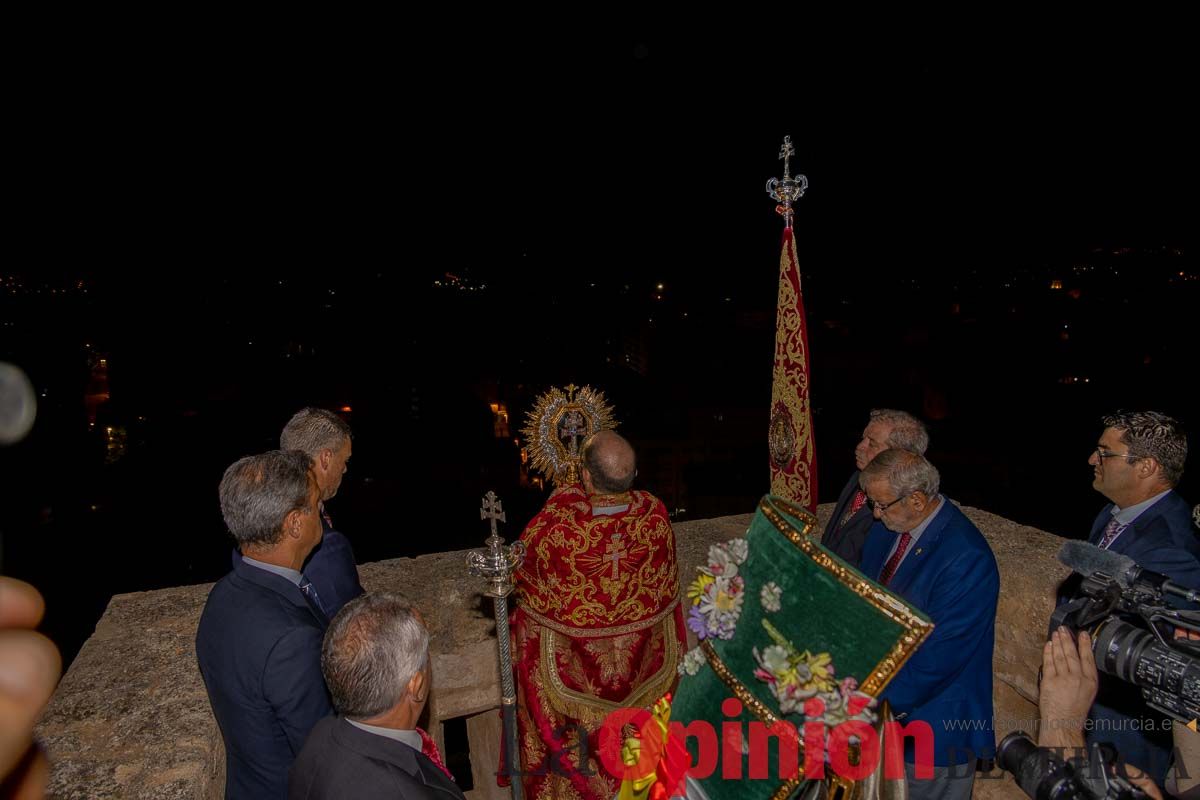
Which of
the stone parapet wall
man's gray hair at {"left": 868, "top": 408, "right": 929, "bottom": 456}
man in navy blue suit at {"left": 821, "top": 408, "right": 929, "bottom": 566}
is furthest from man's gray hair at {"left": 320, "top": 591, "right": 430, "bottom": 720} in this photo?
man's gray hair at {"left": 868, "top": 408, "right": 929, "bottom": 456}

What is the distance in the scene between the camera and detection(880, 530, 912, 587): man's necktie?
310 cm

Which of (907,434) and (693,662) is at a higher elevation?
(907,434)

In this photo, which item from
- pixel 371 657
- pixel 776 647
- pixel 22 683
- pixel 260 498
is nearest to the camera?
pixel 22 683

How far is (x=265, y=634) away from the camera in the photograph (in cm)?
218

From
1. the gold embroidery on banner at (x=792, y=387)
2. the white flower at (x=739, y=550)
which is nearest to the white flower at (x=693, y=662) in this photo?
the white flower at (x=739, y=550)

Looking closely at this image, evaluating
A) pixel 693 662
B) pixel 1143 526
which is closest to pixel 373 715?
pixel 693 662

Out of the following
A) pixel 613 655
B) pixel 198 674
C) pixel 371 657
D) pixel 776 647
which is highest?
pixel 776 647

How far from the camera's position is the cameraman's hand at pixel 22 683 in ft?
1.86

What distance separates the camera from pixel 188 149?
1535 centimetres

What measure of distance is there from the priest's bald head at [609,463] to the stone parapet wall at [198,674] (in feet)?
3.82

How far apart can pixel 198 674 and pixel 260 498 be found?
114 centimetres

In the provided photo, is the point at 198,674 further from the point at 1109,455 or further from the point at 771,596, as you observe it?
the point at 1109,455

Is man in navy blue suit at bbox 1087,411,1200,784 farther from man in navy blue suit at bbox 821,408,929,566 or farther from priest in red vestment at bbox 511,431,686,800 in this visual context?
priest in red vestment at bbox 511,431,686,800

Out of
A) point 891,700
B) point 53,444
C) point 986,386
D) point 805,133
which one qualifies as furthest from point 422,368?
point 891,700
